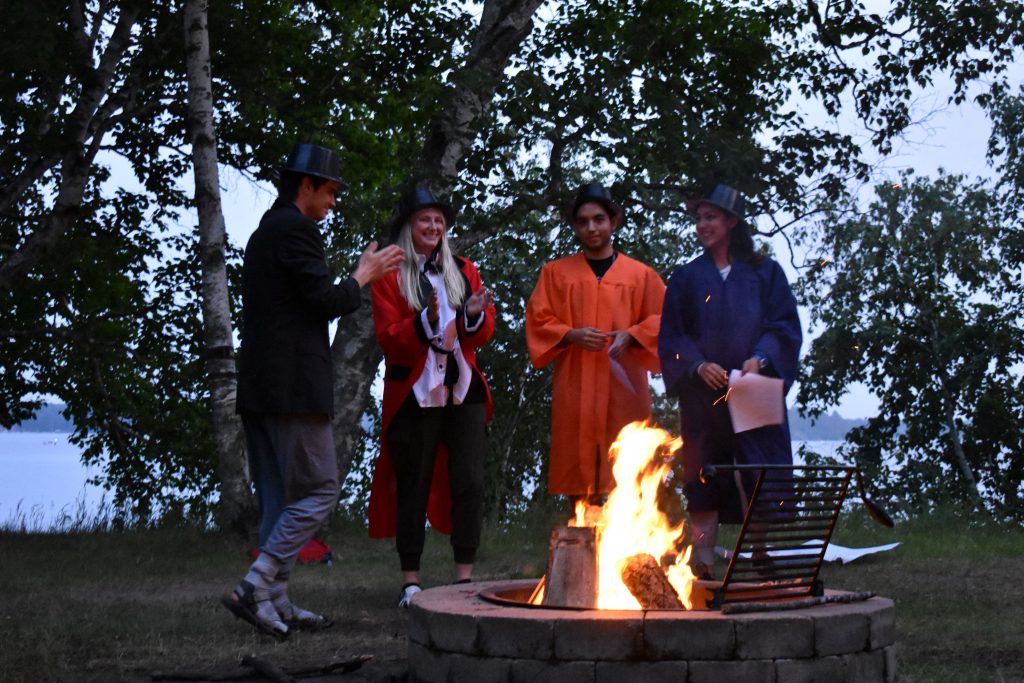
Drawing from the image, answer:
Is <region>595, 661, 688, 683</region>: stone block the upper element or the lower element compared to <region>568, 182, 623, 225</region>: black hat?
lower

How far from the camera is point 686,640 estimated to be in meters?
4.05

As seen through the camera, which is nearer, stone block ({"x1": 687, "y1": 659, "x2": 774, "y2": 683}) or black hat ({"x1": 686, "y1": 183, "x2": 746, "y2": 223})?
stone block ({"x1": 687, "y1": 659, "x2": 774, "y2": 683})

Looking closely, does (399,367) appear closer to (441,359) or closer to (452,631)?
(441,359)

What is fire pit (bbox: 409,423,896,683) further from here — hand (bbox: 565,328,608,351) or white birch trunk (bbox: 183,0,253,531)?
white birch trunk (bbox: 183,0,253,531)

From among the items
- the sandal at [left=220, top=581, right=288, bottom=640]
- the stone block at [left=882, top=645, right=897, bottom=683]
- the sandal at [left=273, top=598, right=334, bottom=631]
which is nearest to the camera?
the stone block at [left=882, top=645, right=897, bottom=683]

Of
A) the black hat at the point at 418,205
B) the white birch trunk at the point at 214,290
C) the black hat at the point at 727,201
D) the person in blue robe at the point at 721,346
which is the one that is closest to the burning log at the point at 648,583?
the person in blue robe at the point at 721,346

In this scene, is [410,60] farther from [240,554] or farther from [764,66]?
[240,554]

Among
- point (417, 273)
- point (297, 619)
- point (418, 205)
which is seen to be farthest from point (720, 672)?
point (418, 205)

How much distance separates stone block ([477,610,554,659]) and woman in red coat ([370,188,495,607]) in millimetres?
2538

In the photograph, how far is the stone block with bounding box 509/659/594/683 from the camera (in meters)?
4.07

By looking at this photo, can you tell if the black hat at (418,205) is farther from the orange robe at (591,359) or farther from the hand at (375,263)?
the hand at (375,263)

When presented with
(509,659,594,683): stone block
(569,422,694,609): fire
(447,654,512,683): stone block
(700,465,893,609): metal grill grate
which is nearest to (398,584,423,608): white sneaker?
(569,422,694,609): fire

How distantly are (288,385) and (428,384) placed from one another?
42.2 inches

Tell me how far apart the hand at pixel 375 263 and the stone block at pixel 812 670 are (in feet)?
8.45
